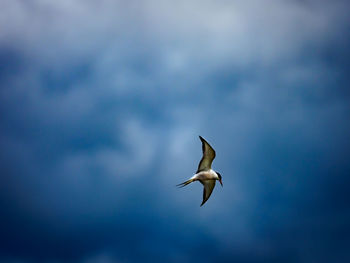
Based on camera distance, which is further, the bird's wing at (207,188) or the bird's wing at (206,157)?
the bird's wing at (207,188)

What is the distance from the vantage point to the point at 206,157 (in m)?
53.4

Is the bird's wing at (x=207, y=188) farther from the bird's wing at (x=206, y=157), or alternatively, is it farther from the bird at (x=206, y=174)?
the bird's wing at (x=206, y=157)

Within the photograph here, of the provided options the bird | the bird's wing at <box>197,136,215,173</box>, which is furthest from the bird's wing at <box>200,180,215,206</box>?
the bird's wing at <box>197,136,215,173</box>

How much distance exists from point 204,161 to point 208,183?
3.75 m

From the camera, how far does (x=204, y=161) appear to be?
53875 millimetres

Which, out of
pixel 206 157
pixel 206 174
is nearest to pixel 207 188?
pixel 206 174

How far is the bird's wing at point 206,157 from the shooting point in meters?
51.7

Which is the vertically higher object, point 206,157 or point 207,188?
point 206,157

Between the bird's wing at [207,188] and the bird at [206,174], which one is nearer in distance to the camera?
the bird at [206,174]

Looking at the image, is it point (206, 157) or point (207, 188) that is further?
point (207, 188)

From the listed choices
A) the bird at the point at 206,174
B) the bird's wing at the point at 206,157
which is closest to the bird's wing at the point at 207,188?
the bird at the point at 206,174

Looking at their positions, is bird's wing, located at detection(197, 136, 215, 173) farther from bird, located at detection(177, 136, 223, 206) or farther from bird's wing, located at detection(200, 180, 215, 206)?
bird's wing, located at detection(200, 180, 215, 206)

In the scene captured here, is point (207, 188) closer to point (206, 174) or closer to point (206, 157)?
point (206, 174)

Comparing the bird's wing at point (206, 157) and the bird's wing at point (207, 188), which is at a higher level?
the bird's wing at point (206, 157)
